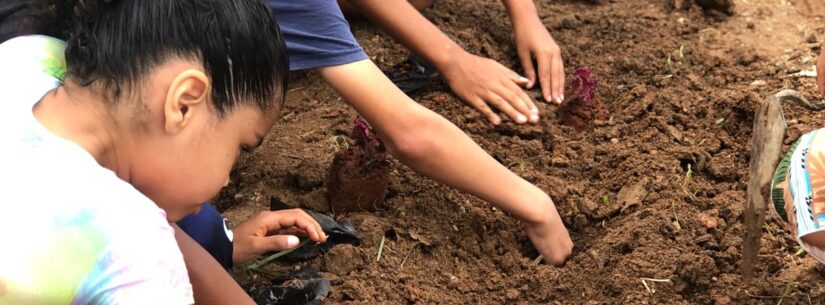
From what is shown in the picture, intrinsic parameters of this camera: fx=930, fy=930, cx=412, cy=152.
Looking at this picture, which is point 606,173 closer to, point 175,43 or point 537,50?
point 537,50

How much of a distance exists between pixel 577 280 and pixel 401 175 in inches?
26.5

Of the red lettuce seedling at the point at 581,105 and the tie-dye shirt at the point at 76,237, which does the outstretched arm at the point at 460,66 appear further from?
the tie-dye shirt at the point at 76,237

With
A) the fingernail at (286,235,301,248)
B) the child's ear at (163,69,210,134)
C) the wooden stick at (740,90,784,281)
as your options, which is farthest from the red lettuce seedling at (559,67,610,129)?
the child's ear at (163,69,210,134)

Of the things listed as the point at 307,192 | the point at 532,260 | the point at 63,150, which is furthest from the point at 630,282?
the point at 63,150

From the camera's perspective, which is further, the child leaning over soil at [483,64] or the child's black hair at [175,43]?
the child leaning over soil at [483,64]

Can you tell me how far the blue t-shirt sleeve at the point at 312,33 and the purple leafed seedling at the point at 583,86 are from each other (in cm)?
97

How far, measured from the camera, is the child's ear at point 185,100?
1477mm

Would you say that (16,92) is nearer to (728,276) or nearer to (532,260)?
(532,260)

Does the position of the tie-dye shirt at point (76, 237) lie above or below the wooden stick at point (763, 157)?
above

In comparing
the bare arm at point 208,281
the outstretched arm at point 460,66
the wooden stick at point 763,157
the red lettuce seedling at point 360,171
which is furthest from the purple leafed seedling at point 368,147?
the wooden stick at point 763,157

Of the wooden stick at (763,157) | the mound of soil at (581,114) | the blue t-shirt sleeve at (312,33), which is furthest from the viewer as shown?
the mound of soil at (581,114)

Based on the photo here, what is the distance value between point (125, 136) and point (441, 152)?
3.39 feet

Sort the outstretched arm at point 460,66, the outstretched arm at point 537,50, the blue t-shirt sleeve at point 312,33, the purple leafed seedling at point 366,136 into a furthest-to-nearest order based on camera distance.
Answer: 1. the outstretched arm at point 537,50
2. the outstretched arm at point 460,66
3. the purple leafed seedling at point 366,136
4. the blue t-shirt sleeve at point 312,33

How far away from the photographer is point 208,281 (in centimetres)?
196
